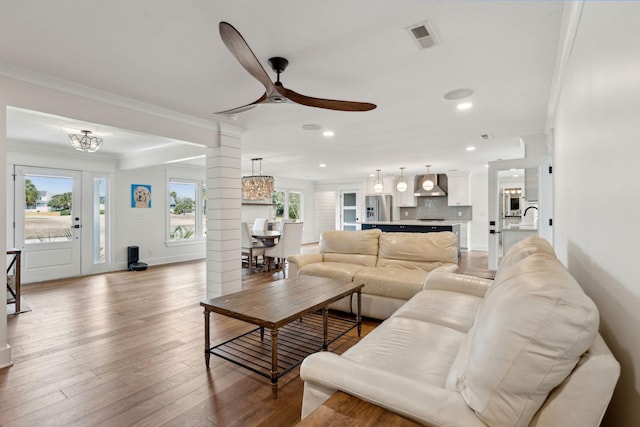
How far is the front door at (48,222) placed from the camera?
5.26 m

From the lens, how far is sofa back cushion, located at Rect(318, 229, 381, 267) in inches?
158

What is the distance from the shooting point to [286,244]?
598 cm

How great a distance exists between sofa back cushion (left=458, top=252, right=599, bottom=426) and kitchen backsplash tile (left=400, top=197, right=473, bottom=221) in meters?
8.79

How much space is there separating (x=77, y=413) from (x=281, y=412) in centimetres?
123

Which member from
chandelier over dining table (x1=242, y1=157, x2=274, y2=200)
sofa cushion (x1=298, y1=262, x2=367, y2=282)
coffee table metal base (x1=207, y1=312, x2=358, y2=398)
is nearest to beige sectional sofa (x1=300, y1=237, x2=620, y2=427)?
coffee table metal base (x1=207, y1=312, x2=358, y2=398)

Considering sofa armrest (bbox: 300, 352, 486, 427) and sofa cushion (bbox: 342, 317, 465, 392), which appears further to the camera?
sofa cushion (bbox: 342, 317, 465, 392)

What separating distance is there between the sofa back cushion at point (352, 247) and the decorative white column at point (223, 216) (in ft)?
3.98

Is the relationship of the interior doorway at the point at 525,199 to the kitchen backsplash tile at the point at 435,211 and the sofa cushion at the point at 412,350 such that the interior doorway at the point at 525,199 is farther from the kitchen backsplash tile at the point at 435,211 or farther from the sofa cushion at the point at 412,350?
the kitchen backsplash tile at the point at 435,211

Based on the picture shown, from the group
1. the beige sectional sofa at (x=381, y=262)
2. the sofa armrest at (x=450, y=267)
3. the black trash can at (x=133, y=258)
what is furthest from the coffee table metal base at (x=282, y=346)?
the black trash can at (x=133, y=258)

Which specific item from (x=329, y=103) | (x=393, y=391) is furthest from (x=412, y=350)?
(x=329, y=103)

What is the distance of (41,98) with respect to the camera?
8.65 feet

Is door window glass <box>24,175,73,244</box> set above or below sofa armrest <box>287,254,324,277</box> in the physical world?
above

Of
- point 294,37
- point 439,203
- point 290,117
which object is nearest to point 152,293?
point 290,117

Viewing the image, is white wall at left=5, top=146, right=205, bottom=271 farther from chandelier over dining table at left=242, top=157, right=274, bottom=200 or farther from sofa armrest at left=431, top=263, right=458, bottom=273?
sofa armrest at left=431, top=263, right=458, bottom=273
